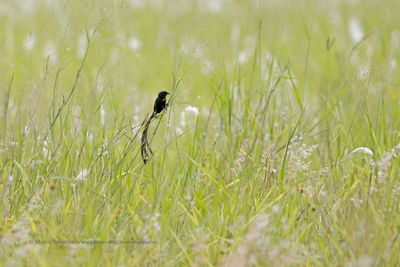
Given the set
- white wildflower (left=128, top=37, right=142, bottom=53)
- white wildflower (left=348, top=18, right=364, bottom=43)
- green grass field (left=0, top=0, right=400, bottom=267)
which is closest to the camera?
green grass field (left=0, top=0, right=400, bottom=267)

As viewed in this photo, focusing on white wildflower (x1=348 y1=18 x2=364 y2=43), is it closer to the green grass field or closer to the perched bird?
the green grass field

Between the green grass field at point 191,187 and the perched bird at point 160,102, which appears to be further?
the perched bird at point 160,102

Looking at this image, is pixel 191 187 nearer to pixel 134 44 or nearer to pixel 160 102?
pixel 160 102

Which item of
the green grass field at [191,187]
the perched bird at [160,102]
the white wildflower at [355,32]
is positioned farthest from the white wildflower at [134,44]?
the perched bird at [160,102]

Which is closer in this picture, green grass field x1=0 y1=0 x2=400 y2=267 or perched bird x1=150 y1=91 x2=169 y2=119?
green grass field x1=0 y1=0 x2=400 y2=267

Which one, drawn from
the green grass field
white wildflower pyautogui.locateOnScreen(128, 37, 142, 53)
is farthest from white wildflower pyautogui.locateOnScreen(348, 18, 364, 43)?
the green grass field

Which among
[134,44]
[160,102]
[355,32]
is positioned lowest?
[160,102]

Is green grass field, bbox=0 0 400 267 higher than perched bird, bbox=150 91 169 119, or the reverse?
perched bird, bbox=150 91 169 119

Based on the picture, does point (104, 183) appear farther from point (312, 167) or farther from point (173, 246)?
point (312, 167)

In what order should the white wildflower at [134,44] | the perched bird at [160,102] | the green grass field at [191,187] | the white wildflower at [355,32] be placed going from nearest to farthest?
the green grass field at [191,187], the perched bird at [160,102], the white wildflower at [134,44], the white wildflower at [355,32]

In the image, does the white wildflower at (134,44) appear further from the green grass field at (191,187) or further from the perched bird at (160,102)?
the perched bird at (160,102)

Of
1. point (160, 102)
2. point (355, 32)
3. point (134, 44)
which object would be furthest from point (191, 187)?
point (355, 32)

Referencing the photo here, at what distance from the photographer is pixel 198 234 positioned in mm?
2982

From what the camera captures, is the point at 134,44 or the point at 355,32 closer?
the point at 134,44
